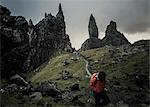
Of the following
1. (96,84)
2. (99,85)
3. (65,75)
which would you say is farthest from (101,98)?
(65,75)

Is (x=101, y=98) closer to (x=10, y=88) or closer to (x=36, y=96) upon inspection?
(x=36, y=96)

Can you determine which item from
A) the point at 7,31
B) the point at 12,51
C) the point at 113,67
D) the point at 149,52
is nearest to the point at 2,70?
the point at 12,51

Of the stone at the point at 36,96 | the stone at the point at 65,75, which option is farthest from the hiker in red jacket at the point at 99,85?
the stone at the point at 65,75

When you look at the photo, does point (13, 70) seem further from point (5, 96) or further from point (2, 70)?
point (5, 96)

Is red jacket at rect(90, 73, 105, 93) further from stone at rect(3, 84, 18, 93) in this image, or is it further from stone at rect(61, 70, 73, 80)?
stone at rect(61, 70, 73, 80)

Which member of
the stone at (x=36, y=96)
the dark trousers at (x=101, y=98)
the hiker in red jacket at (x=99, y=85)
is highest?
the hiker in red jacket at (x=99, y=85)

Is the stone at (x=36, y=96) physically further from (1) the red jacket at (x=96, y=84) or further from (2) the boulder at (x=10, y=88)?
(1) the red jacket at (x=96, y=84)

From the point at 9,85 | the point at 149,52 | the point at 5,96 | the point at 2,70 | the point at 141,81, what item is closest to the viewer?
the point at 5,96

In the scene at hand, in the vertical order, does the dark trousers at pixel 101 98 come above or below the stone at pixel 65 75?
above

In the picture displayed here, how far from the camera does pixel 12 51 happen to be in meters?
82.9

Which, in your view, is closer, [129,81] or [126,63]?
[129,81]

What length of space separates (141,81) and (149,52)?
78.7 metres

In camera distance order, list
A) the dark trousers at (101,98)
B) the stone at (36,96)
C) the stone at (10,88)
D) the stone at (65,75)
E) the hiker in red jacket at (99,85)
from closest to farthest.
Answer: the hiker in red jacket at (99,85), the dark trousers at (101,98), the stone at (36,96), the stone at (10,88), the stone at (65,75)

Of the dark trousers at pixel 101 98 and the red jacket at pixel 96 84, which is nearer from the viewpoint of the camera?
the red jacket at pixel 96 84
